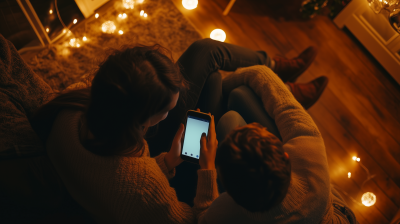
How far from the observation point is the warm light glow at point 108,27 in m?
1.45

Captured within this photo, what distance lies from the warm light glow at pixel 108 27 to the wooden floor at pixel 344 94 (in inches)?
21.2

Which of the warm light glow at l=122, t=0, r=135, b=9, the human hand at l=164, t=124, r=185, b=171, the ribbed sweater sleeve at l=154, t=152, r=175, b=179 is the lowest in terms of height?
the ribbed sweater sleeve at l=154, t=152, r=175, b=179

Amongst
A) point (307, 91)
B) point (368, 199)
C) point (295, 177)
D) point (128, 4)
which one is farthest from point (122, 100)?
point (368, 199)

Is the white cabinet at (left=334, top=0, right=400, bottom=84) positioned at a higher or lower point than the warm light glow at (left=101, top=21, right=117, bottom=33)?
higher

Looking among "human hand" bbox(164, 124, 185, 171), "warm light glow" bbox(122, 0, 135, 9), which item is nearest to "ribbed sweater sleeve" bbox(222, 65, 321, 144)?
"human hand" bbox(164, 124, 185, 171)

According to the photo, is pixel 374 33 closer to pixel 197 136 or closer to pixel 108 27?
pixel 197 136

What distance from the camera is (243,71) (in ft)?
3.41

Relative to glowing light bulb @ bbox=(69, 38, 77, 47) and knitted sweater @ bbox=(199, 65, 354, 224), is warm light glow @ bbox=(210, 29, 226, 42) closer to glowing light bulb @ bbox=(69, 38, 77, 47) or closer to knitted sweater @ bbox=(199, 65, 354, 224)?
knitted sweater @ bbox=(199, 65, 354, 224)

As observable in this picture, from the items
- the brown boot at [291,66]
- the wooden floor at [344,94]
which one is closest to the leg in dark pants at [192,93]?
the brown boot at [291,66]

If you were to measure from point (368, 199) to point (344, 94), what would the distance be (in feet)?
2.48

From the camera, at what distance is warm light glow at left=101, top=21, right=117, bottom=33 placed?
1445mm

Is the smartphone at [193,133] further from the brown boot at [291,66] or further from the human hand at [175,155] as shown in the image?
the brown boot at [291,66]

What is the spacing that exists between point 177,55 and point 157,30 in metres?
0.26

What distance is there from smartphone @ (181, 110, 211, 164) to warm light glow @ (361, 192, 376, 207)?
123 cm
